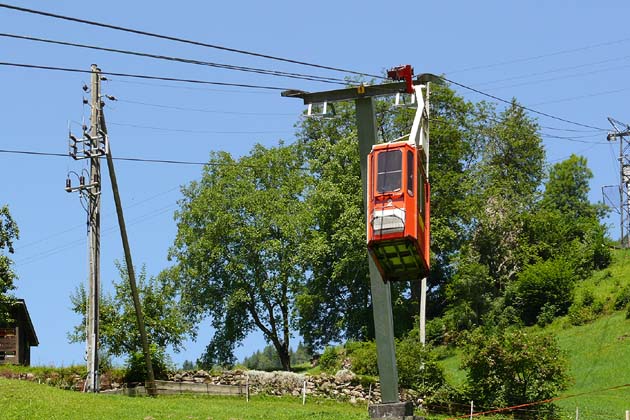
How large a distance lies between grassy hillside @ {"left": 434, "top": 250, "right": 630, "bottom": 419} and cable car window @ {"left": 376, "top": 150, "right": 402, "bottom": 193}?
16.0 m

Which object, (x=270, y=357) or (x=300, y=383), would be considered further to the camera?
(x=270, y=357)

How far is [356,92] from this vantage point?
30078 millimetres

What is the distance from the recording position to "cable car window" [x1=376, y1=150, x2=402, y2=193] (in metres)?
26.3

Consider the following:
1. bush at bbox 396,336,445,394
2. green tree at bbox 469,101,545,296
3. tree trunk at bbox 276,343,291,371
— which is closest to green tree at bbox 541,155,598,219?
green tree at bbox 469,101,545,296

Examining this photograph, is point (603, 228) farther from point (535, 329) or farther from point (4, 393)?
point (4, 393)

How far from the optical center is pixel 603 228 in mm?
77250

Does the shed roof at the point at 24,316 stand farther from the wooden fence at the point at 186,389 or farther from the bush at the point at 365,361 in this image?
the bush at the point at 365,361

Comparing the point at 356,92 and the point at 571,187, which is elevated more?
the point at 571,187

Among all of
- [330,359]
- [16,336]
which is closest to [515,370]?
[330,359]

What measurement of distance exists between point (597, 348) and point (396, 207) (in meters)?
29.0

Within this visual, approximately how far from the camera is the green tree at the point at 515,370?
131 ft

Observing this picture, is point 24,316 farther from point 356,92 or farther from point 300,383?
point 356,92

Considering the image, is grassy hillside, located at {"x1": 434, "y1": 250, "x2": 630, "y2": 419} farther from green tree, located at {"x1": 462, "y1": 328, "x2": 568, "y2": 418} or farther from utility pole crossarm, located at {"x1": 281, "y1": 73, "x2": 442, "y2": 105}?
utility pole crossarm, located at {"x1": 281, "y1": 73, "x2": 442, "y2": 105}

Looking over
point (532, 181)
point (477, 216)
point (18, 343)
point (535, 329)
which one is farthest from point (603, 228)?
point (18, 343)
